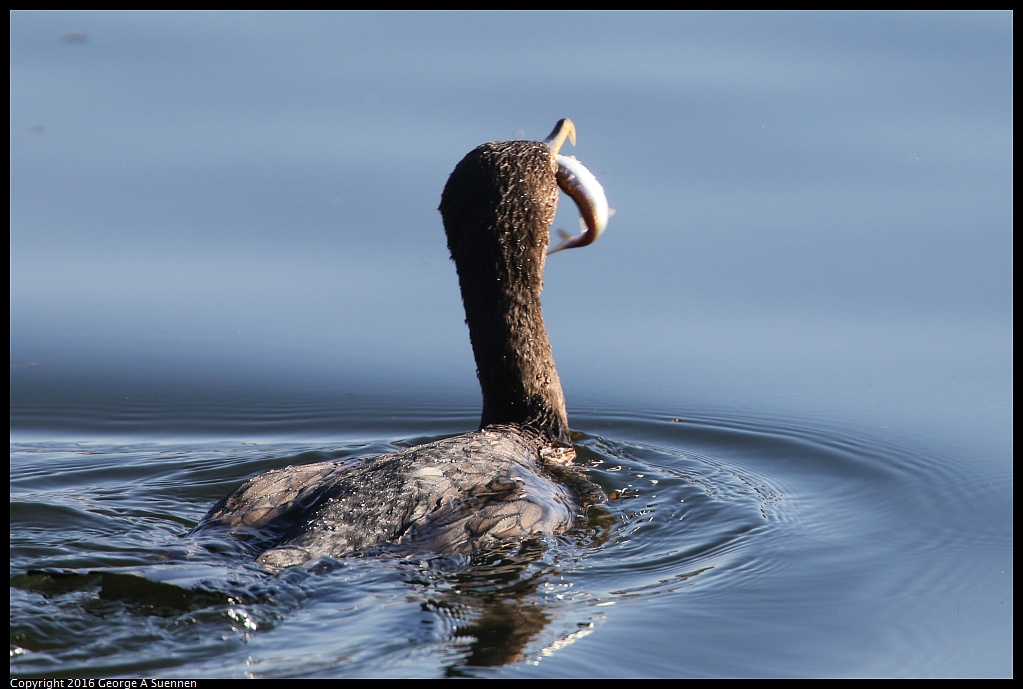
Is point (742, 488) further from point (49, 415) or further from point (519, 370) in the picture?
point (49, 415)

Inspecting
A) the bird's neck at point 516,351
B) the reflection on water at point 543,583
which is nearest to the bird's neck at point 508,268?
the bird's neck at point 516,351

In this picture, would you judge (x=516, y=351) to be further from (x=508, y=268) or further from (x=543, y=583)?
(x=543, y=583)

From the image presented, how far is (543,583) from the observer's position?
500cm

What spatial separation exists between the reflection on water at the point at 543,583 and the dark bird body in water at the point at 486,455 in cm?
15

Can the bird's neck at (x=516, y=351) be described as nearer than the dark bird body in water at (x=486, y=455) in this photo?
No

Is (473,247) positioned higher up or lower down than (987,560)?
higher up

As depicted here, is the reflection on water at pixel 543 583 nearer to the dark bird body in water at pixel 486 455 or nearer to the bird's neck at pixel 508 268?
the dark bird body in water at pixel 486 455

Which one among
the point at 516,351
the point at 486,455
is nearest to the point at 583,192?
the point at 516,351

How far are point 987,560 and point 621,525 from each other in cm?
160

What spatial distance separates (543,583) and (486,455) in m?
1.04

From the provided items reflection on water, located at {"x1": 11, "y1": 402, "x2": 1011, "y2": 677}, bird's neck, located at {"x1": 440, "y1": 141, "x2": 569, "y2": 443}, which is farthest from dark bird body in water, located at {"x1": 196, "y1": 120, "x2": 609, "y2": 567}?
reflection on water, located at {"x1": 11, "y1": 402, "x2": 1011, "y2": 677}

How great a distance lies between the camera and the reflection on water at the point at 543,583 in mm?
4309
